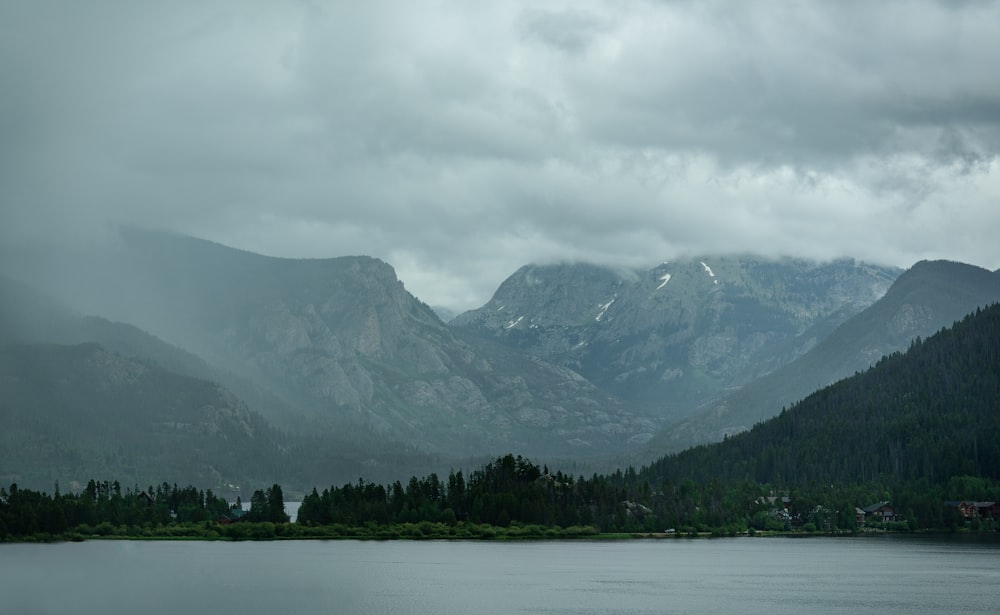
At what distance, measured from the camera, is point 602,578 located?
→ 195 m

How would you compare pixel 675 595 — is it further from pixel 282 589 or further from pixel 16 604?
pixel 16 604

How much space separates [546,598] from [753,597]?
2673cm

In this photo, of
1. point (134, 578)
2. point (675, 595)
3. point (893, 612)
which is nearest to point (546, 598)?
point (675, 595)

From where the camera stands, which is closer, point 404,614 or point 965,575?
point 404,614

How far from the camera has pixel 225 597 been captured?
158500 mm

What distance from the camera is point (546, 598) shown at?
167 meters

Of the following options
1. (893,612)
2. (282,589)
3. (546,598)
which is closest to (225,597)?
(282,589)

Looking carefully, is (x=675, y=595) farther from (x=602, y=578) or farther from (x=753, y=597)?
(x=602, y=578)

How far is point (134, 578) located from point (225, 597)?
77.9 ft

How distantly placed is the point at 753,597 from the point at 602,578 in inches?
1277

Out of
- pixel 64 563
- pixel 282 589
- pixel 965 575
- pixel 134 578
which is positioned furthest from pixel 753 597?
pixel 64 563

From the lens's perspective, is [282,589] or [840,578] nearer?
[282,589]

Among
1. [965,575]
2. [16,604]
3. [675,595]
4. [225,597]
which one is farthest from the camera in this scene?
[965,575]

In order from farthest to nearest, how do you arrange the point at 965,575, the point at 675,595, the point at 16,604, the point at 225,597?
the point at 965,575 → the point at 675,595 → the point at 225,597 → the point at 16,604
